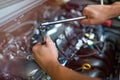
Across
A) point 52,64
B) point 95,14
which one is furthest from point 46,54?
point 95,14

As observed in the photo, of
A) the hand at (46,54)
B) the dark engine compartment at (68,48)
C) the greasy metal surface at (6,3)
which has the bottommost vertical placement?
the dark engine compartment at (68,48)

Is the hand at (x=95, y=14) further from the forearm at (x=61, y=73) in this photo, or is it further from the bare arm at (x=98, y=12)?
the forearm at (x=61, y=73)

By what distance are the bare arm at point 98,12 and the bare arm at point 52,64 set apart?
10.2 inches

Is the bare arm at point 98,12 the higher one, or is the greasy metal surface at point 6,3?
the greasy metal surface at point 6,3

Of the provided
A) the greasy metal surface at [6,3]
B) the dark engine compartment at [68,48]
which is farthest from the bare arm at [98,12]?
the greasy metal surface at [6,3]

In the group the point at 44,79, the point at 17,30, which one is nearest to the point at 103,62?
the point at 44,79

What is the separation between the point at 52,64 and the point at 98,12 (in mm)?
387

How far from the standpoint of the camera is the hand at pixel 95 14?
1135 mm

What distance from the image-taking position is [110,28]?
1524 millimetres

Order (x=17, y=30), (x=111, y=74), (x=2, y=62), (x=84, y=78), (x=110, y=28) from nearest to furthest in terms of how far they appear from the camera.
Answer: (x=84, y=78) < (x=2, y=62) < (x=17, y=30) < (x=111, y=74) < (x=110, y=28)

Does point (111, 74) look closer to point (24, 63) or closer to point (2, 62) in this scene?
point (24, 63)

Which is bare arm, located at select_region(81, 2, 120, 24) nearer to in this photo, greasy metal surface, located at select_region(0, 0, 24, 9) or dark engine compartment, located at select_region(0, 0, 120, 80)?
dark engine compartment, located at select_region(0, 0, 120, 80)

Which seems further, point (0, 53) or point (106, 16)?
point (106, 16)

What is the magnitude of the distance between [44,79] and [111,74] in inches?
18.2
